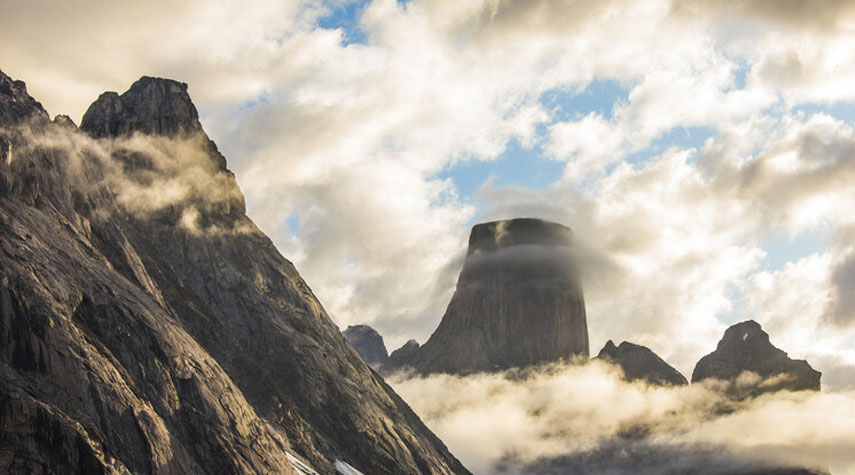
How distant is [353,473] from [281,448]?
1150 inches

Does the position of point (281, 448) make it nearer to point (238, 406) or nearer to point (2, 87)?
point (238, 406)

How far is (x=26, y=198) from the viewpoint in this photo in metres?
134

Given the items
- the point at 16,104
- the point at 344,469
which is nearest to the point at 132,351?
the point at 16,104

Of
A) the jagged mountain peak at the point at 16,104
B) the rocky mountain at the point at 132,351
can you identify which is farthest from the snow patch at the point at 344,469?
the jagged mountain peak at the point at 16,104

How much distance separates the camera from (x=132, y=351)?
125m

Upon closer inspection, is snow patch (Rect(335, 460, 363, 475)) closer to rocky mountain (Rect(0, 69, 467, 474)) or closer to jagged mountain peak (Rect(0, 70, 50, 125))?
rocky mountain (Rect(0, 69, 467, 474))

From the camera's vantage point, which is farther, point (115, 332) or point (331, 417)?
point (331, 417)

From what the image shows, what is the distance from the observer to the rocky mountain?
4094 inches

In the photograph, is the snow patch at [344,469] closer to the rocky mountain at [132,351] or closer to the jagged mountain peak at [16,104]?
the rocky mountain at [132,351]

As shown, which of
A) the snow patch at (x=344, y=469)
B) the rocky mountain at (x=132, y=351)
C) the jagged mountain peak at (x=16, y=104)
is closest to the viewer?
the rocky mountain at (x=132, y=351)

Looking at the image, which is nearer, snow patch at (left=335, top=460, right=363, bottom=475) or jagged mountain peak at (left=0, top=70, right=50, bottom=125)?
jagged mountain peak at (left=0, top=70, right=50, bottom=125)

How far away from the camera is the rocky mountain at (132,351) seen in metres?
104

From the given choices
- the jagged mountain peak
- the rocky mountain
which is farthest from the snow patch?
the jagged mountain peak

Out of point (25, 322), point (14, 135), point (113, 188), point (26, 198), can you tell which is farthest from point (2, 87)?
point (25, 322)
